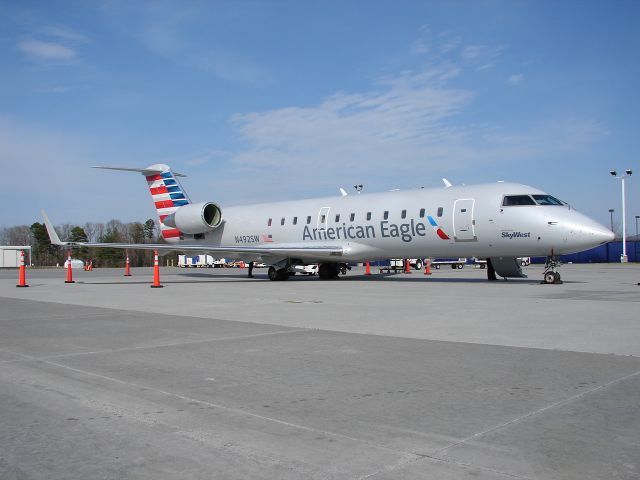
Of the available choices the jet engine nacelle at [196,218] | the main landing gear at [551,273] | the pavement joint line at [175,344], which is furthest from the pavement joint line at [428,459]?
the jet engine nacelle at [196,218]

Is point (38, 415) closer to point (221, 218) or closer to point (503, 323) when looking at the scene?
point (503, 323)

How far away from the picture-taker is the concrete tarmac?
10.7 ft

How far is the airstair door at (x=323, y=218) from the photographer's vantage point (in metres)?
24.2

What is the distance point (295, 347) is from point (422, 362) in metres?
1.67

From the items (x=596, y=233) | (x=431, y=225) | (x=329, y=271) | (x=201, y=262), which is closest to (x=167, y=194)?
(x=329, y=271)

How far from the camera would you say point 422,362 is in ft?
19.7

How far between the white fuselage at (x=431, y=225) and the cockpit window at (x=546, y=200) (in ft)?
0.66

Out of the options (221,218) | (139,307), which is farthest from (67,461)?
(221,218)

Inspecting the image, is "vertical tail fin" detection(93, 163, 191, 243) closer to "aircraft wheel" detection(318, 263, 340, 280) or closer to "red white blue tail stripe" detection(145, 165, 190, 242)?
"red white blue tail stripe" detection(145, 165, 190, 242)

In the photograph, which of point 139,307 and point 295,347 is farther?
point 139,307

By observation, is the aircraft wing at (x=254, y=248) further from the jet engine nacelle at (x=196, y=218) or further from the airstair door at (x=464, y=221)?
the airstair door at (x=464, y=221)

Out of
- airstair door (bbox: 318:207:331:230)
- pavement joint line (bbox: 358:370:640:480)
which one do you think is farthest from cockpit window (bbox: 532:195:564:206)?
pavement joint line (bbox: 358:370:640:480)

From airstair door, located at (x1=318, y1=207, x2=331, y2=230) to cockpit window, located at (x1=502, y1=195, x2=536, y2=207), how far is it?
774 centimetres

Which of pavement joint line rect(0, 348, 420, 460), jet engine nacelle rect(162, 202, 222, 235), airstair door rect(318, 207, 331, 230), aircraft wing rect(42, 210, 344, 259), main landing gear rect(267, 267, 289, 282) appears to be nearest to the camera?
pavement joint line rect(0, 348, 420, 460)
